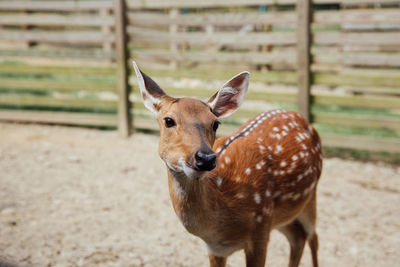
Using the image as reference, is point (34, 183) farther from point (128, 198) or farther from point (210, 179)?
point (210, 179)

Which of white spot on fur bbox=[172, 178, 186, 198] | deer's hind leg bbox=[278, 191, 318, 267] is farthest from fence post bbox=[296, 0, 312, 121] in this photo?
white spot on fur bbox=[172, 178, 186, 198]

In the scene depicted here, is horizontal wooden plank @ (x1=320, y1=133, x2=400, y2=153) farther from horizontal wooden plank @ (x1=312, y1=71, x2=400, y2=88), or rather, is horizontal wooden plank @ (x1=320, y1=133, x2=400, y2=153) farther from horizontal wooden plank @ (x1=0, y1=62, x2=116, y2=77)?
horizontal wooden plank @ (x1=0, y1=62, x2=116, y2=77)

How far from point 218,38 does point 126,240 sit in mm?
3537

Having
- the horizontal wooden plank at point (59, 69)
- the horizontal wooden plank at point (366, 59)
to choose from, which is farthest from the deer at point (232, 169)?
the horizontal wooden plank at point (59, 69)

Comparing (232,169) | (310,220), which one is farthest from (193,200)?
(310,220)

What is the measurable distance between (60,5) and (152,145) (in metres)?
2.86

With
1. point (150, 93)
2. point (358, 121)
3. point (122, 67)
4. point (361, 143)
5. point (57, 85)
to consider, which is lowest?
point (361, 143)

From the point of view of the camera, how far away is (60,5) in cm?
734

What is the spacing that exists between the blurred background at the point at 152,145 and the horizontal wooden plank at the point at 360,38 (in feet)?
0.04

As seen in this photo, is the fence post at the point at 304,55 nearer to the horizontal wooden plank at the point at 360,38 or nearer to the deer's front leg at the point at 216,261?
the horizontal wooden plank at the point at 360,38

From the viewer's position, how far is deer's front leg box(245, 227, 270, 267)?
2.63 metres

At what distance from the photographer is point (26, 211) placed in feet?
14.0

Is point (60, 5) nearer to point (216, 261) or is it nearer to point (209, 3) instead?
point (209, 3)

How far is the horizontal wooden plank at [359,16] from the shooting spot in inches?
218
